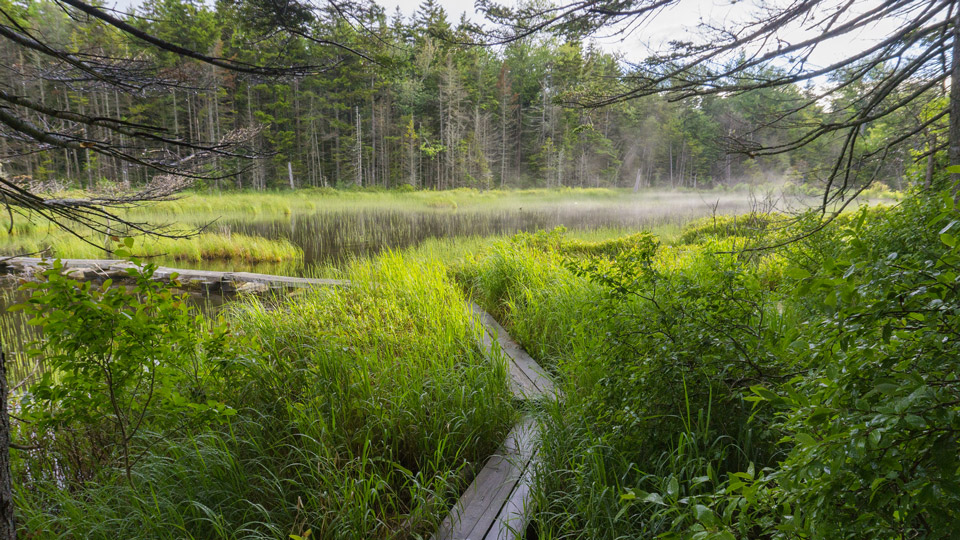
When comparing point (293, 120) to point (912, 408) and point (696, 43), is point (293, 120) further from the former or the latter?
point (912, 408)

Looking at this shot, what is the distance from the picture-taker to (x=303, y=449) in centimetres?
234

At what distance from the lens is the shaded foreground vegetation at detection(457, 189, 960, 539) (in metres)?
0.80

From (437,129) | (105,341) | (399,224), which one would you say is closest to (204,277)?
(399,224)

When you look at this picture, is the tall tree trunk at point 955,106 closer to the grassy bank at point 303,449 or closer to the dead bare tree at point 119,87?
the grassy bank at point 303,449

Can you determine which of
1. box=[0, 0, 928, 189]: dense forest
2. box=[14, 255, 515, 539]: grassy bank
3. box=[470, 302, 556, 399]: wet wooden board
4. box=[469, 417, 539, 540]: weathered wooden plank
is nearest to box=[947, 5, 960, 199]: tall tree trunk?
box=[470, 302, 556, 399]: wet wooden board

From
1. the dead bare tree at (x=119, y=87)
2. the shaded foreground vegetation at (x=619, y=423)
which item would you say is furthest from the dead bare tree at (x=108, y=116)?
the shaded foreground vegetation at (x=619, y=423)

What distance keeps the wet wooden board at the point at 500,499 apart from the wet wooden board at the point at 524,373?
43 centimetres

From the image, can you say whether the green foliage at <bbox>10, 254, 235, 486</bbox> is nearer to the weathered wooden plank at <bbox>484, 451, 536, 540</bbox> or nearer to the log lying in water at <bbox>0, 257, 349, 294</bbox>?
the weathered wooden plank at <bbox>484, 451, 536, 540</bbox>

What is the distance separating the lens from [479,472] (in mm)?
2428

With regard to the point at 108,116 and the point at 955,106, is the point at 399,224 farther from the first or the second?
the point at 955,106

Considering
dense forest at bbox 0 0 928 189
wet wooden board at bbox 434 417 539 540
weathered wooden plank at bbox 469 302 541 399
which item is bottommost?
wet wooden board at bbox 434 417 539 540

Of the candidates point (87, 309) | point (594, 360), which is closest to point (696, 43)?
point (594, 360)

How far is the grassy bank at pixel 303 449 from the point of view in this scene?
6.73 feet

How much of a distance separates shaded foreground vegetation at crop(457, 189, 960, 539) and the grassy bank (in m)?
0.57
